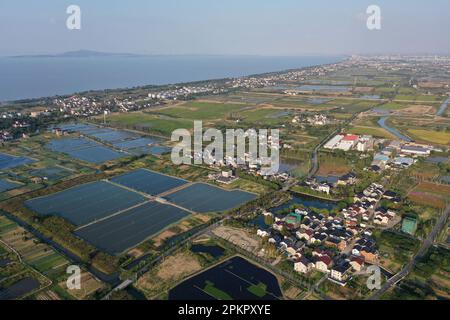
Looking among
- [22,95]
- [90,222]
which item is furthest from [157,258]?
[22,95]

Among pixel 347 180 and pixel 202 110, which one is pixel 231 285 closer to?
pixel 347 180

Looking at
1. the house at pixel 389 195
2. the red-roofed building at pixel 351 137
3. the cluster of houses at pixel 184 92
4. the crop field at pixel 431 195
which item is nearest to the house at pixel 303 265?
the house at pixel 389 195

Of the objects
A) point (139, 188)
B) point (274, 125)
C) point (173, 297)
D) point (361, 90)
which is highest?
point (361, 90)

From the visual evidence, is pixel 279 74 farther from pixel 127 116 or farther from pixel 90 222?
pixel 90 222

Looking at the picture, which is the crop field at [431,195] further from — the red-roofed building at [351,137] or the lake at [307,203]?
the red-roofed building at [351,137]

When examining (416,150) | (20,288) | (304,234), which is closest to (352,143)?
(416,150)

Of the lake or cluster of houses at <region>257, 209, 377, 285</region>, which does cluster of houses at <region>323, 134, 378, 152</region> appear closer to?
the lake
